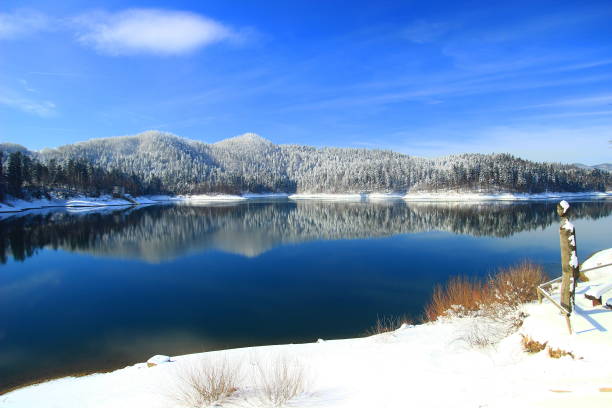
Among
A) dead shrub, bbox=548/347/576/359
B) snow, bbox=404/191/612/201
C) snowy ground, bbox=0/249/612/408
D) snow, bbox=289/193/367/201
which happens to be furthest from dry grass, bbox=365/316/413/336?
snow, bbox=289/193/367/201

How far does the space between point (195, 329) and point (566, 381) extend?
11.0m

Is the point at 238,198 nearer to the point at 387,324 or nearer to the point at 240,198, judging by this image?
the point at 240,198

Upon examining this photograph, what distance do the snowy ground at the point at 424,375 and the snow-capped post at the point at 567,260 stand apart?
1.40 feet

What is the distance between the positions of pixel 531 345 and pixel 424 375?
2.16 meters

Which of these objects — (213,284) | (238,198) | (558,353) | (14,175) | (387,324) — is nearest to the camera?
(558,353)

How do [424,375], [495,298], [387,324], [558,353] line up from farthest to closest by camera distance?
[387,324]
[495,298]
[424,375]
[558,353]

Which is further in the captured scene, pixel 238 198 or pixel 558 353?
pixel 238 198

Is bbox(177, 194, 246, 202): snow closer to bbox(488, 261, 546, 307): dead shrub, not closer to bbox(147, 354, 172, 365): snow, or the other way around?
bbox(147, 354, 172, 365): snow

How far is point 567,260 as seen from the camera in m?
6.55

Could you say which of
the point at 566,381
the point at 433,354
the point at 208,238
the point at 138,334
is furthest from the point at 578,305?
the point at 208,238

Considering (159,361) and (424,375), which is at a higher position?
(424,375)

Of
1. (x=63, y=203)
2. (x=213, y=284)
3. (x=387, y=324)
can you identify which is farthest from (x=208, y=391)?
(x=63, y=203)

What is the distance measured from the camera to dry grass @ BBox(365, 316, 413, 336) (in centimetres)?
1147

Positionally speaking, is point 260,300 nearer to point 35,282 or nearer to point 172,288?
point 172,288
